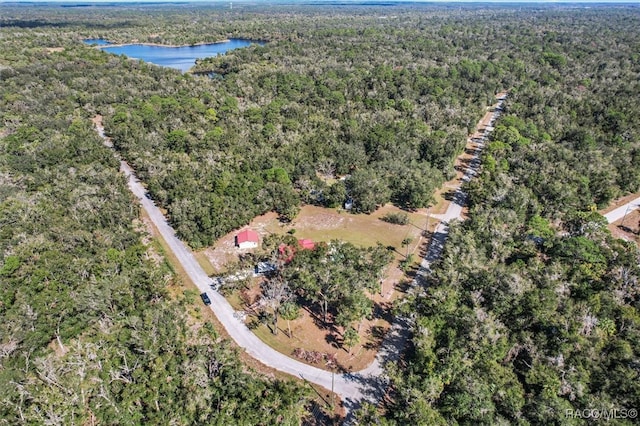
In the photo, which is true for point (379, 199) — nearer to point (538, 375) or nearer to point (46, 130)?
point (538, 375)

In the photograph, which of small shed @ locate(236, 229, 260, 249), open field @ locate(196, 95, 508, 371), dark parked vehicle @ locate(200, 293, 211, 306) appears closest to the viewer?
open field @ locate(196, 95, 508, 371)

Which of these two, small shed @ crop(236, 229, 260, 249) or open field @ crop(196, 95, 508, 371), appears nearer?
open field @ crop(196, 95, 508, 371)

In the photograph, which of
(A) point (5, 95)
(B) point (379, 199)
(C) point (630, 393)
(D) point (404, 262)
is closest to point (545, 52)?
(B) point (379, 199)

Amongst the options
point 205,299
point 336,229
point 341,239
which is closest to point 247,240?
point 205,299

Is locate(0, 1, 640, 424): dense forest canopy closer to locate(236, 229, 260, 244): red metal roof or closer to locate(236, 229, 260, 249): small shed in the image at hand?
locate(236, 229, 260, 244): red metal roof

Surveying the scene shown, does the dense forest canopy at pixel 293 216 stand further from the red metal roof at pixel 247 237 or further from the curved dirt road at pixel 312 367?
the red metal roof at pixel 247 237

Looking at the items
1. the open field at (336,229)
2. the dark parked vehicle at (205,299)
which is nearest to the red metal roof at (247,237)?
the open field at (336,229)

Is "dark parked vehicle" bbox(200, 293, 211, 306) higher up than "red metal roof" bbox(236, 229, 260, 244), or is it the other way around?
"red metal roof" bbox(236, 229, 260, 244)

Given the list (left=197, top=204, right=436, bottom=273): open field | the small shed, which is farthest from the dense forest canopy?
the small shed

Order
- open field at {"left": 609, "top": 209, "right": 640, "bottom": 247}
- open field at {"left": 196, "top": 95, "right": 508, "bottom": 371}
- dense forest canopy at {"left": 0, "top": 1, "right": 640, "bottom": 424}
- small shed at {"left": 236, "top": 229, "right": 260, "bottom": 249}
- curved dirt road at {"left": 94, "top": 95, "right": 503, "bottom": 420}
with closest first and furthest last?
1. dense forest canopy at {"left": 0, "top": 1, "right": 640, "bottom": 424}
2. curved dirt road at {"left": 94, "top": 95, "right": 503, "bottom": 420}
3. open field at {"left": 196, "top": 95, "right": 508, "bottom": 371}
4. small shed at {"left": 236, "top": 229, "right": 260, "bottom": 249}
5. open field at {"left": 609, "top": 209, "right": 640, "bottom": 247}
